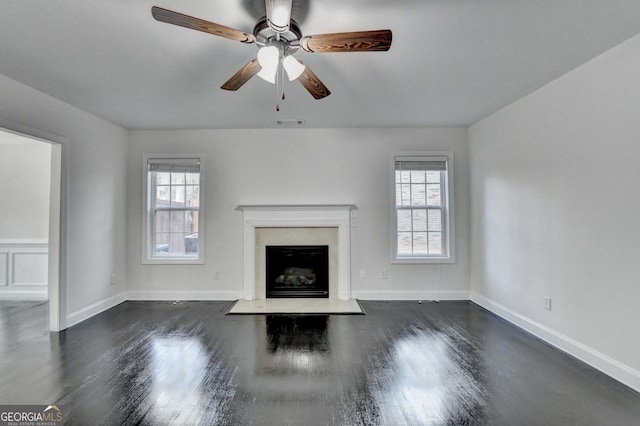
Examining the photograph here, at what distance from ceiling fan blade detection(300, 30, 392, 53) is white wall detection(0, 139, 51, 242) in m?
5.08

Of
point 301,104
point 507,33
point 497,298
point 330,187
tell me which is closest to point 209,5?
point 301,104

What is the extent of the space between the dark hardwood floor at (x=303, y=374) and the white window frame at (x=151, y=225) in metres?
1.03

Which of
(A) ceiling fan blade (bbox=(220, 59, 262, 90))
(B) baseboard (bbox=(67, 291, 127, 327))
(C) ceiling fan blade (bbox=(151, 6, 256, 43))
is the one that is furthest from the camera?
(B) baseboard (bbox=(67, 291, 127, 327))

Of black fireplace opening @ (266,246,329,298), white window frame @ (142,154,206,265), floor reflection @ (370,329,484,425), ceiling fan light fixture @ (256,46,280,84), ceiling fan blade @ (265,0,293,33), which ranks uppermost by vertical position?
ceiling fan blade @ (265,0,293,33)

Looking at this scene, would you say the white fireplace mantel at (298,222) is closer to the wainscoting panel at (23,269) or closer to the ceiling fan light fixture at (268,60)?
the ceiling fan light fixture at (268,60)

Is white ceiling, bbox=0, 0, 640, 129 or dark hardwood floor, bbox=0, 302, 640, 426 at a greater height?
white ceiling, bbox=0, 0, 640, 129

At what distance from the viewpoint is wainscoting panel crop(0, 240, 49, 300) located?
14.9ft

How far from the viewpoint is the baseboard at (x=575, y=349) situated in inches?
88.7

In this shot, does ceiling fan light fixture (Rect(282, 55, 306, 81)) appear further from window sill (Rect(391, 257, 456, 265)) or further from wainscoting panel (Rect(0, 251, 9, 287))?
wainscoting panel (Rect(0, 251, 9, 287))

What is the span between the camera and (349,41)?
1.80 metres

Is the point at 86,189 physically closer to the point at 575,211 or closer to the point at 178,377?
the point at 178,377

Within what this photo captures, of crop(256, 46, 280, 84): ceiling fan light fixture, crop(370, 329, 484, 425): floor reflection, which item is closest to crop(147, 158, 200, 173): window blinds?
crop(256, 46, 280, 84): ceiling fan light fixture

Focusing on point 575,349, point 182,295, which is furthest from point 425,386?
point 182,295

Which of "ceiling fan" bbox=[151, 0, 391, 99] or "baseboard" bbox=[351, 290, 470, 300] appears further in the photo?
"baseboard" bbox=[351, 290, 470, 300]
